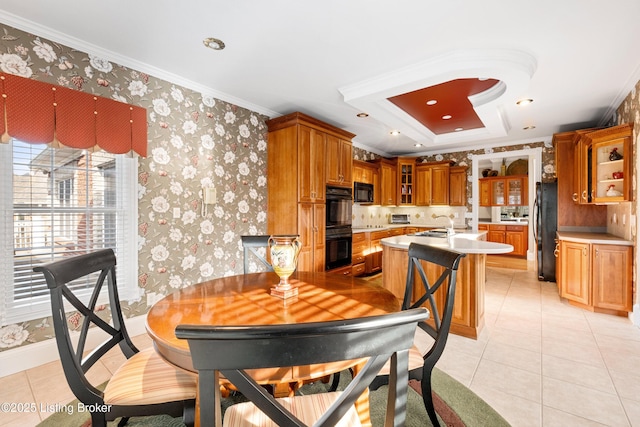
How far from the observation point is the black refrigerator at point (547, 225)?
4.76 meters

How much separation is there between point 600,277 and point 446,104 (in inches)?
106

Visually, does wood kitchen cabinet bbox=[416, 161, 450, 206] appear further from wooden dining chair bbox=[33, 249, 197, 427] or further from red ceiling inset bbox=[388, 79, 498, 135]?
wooden dining chair bbox=[33, 249, 197, 427]

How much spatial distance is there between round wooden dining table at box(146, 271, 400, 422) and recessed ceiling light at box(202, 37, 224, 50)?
194 cm

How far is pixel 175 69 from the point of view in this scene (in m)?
2.86

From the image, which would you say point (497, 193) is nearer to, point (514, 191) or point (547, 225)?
point (514, 191)

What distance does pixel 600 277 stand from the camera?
3332 millimetres

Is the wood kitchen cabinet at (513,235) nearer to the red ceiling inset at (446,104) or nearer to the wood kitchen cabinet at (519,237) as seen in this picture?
the wood kitchen cabinet at (519,237)

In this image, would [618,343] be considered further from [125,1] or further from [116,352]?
[125,1]

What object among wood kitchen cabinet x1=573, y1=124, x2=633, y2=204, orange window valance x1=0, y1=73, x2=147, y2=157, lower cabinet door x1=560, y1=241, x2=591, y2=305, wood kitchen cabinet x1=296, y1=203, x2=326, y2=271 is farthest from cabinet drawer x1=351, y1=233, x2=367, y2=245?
orange window valance x1=0, y1=73, x2=147, y2=157

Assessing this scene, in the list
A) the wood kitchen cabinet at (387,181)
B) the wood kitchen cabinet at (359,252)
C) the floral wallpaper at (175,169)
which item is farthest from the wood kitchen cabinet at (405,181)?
the floral wallpaper at (175,169)

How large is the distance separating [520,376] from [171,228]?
3.28m

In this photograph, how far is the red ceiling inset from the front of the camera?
3180 mm

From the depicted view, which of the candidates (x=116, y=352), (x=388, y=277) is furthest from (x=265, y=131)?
(x=116, y=352)

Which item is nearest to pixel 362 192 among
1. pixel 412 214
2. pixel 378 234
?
pixel 378 234
